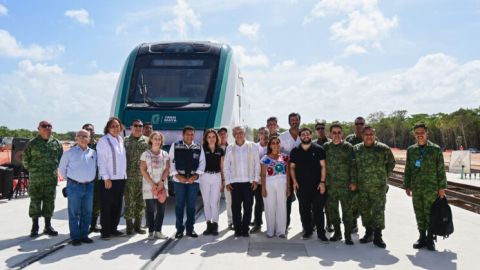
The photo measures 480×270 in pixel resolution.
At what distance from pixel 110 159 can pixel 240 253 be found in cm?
238

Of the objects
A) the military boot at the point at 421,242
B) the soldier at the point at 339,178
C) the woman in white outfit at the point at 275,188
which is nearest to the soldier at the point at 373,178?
the soldier at the point at 339,178

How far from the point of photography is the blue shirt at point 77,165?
6.38m

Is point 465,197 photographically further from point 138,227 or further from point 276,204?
point 138,227

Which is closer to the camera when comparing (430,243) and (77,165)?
(430,243)

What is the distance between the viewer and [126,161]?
7039mm

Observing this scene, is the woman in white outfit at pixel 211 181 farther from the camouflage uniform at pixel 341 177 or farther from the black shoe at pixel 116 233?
the camouflage uniform at pixel 341 177

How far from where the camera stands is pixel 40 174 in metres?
6.86

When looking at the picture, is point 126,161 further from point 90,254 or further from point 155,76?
point 155,76

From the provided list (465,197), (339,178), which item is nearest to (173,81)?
(339,178)

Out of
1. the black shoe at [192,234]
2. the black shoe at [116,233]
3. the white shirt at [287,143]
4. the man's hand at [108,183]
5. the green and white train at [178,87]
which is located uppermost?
the green and white train at [178,87]

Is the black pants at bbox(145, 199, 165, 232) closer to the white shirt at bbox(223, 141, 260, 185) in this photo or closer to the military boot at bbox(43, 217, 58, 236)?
the white shirt at bbox(223, 141, 260, 185)

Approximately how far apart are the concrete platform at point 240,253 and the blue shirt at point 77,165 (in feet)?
3.19

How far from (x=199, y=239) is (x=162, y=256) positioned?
3.71ft

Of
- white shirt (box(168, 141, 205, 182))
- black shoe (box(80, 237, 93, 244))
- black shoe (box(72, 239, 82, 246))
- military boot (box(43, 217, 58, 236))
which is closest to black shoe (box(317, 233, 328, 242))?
white shirt (box(168, 141, 205, 182))
